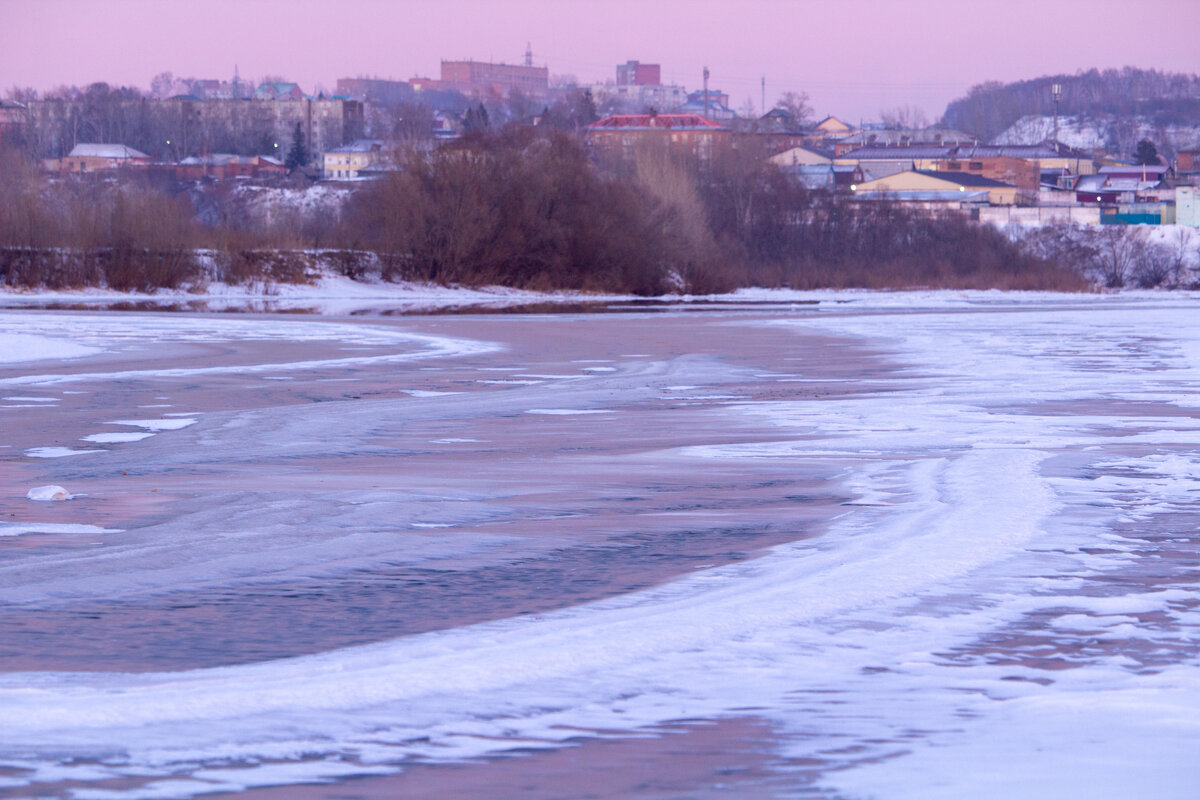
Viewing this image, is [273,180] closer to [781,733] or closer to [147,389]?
[147,389]

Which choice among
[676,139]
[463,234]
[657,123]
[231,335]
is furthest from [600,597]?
[657,123]

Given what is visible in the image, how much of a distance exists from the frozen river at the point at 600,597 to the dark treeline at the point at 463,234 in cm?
3473

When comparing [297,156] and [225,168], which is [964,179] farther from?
[225,168]

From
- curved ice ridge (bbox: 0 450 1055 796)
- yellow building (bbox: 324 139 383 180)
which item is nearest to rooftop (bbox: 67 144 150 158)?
yellow building (bbox: 324 139 383 180)

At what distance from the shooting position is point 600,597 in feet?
22.9

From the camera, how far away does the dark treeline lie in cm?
Answer: 4938

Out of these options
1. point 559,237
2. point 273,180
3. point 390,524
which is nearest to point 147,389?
point 390,524

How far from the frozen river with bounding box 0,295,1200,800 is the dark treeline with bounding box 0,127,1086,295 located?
34.7m

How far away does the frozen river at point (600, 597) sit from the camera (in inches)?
185

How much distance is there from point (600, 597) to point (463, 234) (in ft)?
159

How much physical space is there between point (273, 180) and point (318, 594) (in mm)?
128306

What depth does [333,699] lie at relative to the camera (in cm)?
529

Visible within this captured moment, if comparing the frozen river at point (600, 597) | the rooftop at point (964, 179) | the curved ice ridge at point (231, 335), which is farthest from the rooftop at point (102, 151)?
the frozen river at point (600, 597)

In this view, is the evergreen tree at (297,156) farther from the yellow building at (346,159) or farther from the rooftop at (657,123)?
the rooftop at (657,123)
